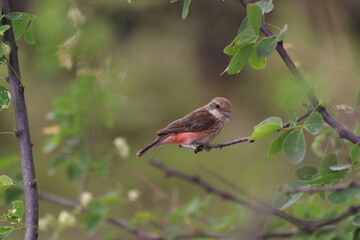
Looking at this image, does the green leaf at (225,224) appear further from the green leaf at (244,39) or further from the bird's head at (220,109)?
the green leaf at (244,39)

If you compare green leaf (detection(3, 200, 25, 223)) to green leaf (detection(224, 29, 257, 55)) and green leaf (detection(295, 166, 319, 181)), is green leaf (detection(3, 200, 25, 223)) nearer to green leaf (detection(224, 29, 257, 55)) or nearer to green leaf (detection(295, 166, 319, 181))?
green leaf (detection(224, 29, 257, 55))

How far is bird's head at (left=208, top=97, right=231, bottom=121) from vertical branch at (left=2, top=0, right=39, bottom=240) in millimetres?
1534

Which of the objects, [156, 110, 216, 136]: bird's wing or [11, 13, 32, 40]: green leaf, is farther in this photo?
[156, 110, 216, 136]: bird's wing

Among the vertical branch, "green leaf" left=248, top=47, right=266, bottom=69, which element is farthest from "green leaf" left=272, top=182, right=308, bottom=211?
the vertical branch

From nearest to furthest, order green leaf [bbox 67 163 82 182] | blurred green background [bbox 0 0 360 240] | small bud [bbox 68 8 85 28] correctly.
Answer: small bud [bbox 68 8 85 28], green leaf [bbox 67 163 82 182], blurred green background [bbox 0 0 360 240]

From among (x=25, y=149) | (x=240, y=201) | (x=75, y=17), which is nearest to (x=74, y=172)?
(x=75, y=17)

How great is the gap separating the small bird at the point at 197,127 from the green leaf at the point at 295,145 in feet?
3.55

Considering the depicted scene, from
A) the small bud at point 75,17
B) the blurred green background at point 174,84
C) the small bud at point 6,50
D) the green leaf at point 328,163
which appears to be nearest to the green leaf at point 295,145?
the green leaf at point 328,163

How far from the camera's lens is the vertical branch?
185 cm

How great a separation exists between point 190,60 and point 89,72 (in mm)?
2756

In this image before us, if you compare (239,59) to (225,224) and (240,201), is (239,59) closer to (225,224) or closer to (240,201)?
(240,201)

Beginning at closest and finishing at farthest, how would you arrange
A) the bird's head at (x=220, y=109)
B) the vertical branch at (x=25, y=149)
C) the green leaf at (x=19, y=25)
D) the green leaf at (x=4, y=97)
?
the vertical branch at (x=25, y=149), the green leaf at (x=4, y=97), the green leaf at (x=19, y=25), the bird's head at (x=220, y=109)

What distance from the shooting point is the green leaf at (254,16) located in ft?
6.16

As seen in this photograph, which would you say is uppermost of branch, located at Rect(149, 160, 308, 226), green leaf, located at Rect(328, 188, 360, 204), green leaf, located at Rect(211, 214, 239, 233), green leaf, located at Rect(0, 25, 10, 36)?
green leaf, located at Rect(0, 25, 10, 36)
